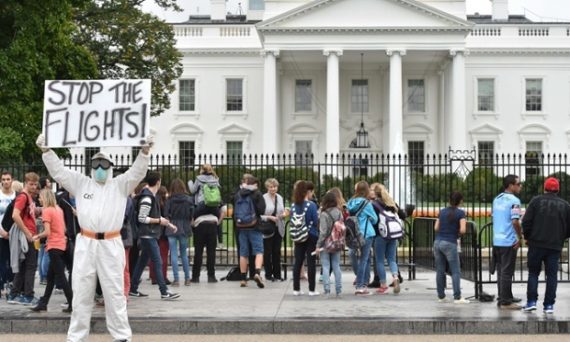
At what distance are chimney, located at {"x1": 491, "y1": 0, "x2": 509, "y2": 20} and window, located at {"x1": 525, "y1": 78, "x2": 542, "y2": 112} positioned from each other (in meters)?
9.95

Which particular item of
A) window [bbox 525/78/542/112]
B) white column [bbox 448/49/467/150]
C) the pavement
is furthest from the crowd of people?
window [bbox 525/78/542/112]

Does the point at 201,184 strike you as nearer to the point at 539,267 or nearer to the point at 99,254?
the point at 539,267

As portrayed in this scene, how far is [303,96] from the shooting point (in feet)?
197

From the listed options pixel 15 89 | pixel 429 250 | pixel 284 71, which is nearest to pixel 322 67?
pixel 284 71

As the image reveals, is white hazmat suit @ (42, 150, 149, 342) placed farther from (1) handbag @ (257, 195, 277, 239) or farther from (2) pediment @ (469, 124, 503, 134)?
(2) pediment @ (469, 124, 503, 134)

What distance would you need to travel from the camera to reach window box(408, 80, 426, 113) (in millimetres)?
59688

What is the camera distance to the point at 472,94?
59938mm

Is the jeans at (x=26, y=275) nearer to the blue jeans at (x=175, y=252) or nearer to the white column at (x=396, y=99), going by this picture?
the blue jeans at (x=175, y=252)

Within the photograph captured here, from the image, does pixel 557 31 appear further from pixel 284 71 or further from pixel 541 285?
pixel 541 285

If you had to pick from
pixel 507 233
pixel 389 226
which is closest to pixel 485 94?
pixel 389 226

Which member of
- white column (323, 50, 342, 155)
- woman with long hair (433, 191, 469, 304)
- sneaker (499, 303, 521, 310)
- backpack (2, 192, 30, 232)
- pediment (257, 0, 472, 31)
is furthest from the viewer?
white column (323, 50, 342, 155)

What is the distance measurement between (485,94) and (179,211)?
47.6 metres

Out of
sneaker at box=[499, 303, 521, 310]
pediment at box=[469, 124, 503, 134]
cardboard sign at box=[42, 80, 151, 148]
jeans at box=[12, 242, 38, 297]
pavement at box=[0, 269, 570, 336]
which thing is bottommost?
pavement at box=[0, 269, 570, 336]

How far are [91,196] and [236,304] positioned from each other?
4.14 metres
